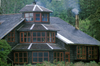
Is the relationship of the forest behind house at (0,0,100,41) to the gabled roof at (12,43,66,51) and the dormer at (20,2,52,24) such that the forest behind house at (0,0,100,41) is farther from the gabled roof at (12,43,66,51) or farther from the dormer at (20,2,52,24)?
the gabled roof at (12,43,66,51)

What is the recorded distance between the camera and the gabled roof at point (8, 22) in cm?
4822

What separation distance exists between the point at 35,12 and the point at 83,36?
925 centimetres

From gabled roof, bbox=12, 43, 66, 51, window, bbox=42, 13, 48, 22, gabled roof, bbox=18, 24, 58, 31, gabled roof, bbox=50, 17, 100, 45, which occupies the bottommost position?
gabled roof, bbox=12, 43, 66, 51

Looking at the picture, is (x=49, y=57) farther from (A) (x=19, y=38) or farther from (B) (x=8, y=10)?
(B) (x=8, y=10)

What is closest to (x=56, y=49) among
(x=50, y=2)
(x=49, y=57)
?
(x=49, y=57)

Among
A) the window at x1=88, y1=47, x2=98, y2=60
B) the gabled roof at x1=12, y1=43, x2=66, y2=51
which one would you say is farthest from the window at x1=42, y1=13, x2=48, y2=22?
the window at x1=88, y1=47, x2=98, y2=60

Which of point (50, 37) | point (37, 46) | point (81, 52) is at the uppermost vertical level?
point (50, 37)

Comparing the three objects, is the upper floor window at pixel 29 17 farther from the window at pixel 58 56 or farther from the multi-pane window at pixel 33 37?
the window at pixel 58 56

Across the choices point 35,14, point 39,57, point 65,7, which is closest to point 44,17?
point 35,14

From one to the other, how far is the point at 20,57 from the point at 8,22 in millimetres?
6569

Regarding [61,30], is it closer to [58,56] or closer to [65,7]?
[58,56]

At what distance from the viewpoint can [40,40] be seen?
50.3 metres

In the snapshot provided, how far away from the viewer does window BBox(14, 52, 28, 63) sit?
4869cm

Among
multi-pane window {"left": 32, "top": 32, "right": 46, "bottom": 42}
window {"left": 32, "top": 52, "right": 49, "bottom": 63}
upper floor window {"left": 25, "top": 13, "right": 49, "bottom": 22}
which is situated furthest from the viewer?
upper floor window {"left": 25, "top": 13, "right": 49, "bottom": 22}
